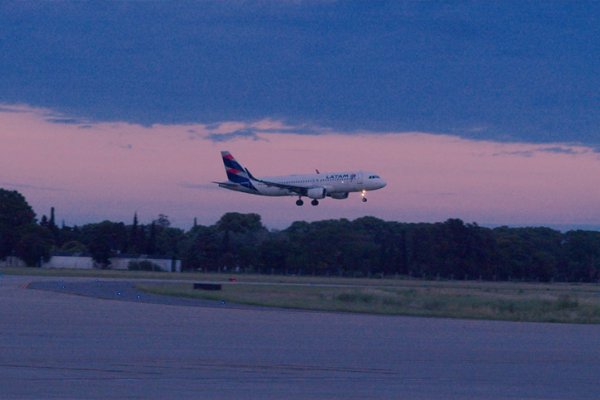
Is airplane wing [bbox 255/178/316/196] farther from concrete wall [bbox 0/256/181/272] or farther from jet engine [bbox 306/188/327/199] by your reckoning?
concrete wall [bbox 0/256/181/272]

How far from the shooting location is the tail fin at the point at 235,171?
79.2 metres

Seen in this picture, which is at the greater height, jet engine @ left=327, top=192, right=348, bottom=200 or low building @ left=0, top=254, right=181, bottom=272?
jet engine @ left=327, top=192, right=348, bottom=200

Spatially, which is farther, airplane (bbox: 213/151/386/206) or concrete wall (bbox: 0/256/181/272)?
concrete wall (bbox: 0/256/181/272)

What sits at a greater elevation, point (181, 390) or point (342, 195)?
point (342, 195)

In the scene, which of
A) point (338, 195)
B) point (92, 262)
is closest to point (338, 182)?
point (338, 195)

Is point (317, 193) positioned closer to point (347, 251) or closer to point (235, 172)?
point (235, 172)

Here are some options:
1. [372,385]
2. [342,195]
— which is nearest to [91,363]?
[372,385]

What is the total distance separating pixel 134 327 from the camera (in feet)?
89.7

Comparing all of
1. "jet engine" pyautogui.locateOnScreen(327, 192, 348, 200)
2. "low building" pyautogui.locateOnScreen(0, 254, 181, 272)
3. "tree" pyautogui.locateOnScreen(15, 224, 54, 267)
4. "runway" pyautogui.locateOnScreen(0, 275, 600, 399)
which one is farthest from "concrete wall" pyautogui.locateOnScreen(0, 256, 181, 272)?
"runway" pyautogui.locateOnScreen(0, 275, 600, 399)

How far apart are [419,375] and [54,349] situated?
24.4 feet

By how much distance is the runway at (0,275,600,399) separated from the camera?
15812mm

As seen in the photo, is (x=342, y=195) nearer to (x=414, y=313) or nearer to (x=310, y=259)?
(x=414, y=313)

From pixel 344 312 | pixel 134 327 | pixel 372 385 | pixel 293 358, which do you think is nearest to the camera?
pixel 372 385

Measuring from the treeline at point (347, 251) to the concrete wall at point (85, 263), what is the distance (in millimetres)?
1000
